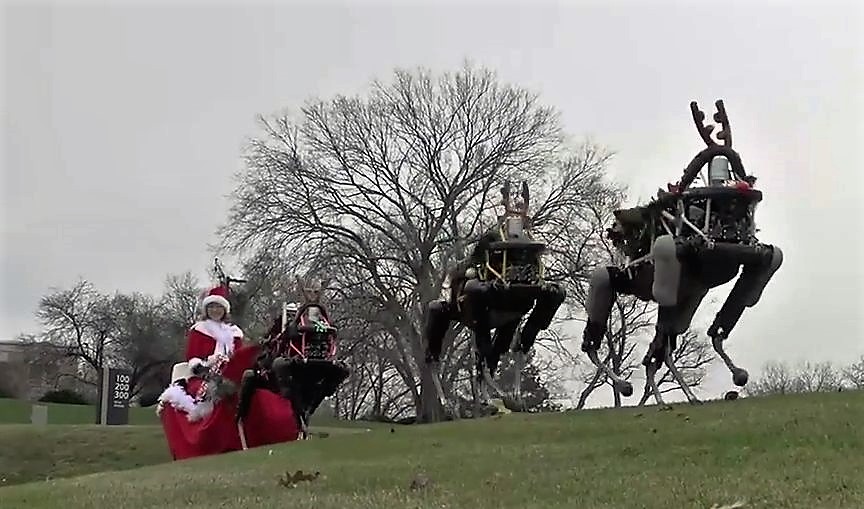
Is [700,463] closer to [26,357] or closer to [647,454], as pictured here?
[647,454]

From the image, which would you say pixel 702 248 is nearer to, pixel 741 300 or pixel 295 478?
pixel 741 300

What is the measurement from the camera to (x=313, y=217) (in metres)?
33.9

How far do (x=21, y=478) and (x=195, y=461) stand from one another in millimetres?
10019

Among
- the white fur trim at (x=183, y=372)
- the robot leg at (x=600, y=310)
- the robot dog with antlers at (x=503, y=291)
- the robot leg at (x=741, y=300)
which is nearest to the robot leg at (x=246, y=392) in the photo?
the white fur trim at (x=183, y=372)

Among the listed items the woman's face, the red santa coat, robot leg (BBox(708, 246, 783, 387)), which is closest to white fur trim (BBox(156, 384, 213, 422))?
the red santa coat

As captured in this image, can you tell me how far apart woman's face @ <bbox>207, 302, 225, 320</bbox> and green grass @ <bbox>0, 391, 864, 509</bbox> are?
11.8 feet

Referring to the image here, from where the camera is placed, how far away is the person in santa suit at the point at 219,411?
16125 mm

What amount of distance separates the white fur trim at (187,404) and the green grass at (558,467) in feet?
8.54

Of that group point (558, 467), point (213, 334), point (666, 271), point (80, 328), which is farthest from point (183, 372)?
point (80, 328)

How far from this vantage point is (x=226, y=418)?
16156 mm

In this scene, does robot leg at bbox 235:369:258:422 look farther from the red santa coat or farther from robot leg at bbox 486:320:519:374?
robot leg at bbox 486:320:519:374

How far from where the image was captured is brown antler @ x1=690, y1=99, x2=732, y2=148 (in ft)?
45.5

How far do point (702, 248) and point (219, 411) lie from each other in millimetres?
7312

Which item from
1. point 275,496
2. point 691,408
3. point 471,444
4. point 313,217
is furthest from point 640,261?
point 313,217
